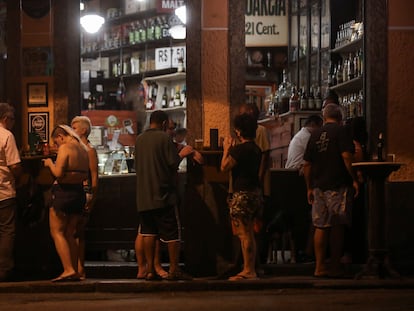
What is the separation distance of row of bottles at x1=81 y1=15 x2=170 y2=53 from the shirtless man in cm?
699

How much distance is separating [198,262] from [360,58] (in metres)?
3.82

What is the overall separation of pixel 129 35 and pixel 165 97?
5.99 ft

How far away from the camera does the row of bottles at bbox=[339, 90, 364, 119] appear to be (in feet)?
46.3

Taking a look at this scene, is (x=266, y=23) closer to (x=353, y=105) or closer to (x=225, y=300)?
(x=353, y=105)

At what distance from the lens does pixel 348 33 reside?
15469mm

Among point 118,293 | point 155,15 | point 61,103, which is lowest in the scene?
point 118,293

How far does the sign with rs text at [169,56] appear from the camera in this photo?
18188 millimetres

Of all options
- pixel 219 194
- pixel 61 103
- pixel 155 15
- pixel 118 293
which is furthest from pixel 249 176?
pixel 155 15

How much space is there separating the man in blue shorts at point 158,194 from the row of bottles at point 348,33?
3877 millimetres

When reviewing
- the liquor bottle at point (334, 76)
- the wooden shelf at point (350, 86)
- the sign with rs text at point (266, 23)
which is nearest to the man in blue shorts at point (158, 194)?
the wooden shelf at point (350, 86)

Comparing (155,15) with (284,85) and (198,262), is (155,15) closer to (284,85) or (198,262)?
(284,85)

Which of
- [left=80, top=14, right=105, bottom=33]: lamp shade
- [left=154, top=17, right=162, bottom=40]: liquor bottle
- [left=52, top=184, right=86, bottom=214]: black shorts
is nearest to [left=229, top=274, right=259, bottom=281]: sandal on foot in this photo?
[left=52, top=184, right=86, bottom=214]: black shorts

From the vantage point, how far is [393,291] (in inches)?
427

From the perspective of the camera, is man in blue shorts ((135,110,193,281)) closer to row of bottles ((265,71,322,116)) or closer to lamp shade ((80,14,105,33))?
row of bottles ((265,71,322,116))
